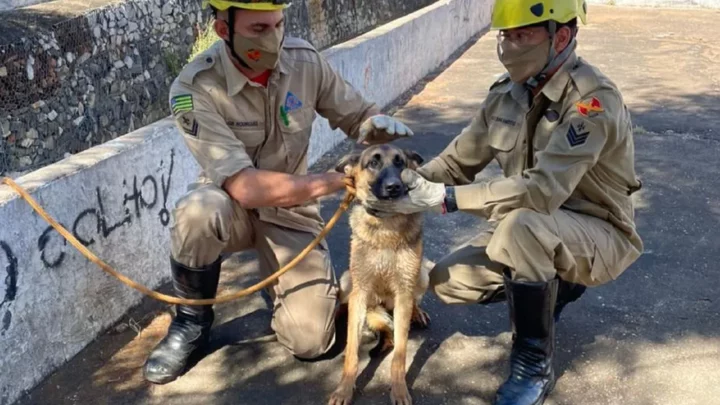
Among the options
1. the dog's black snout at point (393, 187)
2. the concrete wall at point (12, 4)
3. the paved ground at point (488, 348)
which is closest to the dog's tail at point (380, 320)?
the paved ground at point (488, 348)

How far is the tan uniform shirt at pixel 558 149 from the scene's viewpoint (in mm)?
3031

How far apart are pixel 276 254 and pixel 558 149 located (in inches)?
59.6

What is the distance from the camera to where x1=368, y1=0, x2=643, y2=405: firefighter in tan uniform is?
3051 millimetres

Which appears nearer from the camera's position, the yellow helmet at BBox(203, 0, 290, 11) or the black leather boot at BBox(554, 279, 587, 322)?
the yellow helmet at BBox(203, 0, 290, 11)

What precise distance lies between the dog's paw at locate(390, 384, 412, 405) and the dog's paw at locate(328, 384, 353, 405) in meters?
0.19

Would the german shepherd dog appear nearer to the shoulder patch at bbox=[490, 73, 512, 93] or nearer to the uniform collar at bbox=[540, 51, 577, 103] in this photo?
the shoulder patch at bbox=[490, 73, 512, 93]

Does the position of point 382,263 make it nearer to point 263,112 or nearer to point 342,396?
point 342,396

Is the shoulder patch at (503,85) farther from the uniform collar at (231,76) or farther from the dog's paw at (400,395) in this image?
the dog's paw at (400,395)

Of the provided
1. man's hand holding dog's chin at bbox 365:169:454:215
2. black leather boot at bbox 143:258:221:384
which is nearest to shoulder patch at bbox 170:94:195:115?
black leather boot at bbox 143:258:221:384

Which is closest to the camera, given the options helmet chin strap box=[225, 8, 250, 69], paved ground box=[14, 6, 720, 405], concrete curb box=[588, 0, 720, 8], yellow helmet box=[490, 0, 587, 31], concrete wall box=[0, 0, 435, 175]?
yellow helmet box=[490, 0, 587, 31]

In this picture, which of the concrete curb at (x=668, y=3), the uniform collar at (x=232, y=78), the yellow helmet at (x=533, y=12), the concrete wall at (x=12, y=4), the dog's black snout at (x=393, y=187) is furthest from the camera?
the concrete curb at (x=668, y=3)

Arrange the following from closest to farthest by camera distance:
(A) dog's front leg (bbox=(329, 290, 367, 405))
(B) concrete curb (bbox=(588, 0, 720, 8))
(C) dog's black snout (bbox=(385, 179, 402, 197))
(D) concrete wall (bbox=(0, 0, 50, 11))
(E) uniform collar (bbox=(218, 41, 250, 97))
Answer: (C) dog's black snout (bbox=(385, 179, 402, 197)) → (A) dog's front leg (bbox=(329, 290, 367, 405)) → (E) uniform collar (bbox=(218, 41, 250, 97)) → (D) concrete wall (bbox=(0, 0, 50, 11)) → (B) concrete curb (bbox=(588, 0, 720, 8))

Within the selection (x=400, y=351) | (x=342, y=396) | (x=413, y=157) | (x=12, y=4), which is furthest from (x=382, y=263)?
(x=12, y=4)

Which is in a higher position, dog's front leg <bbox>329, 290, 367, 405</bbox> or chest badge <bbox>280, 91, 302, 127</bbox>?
chest badge <bbox>280, 91, 302, 127</bbox>
